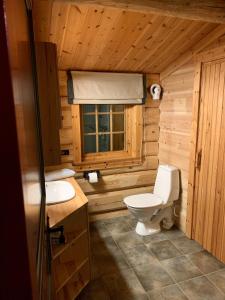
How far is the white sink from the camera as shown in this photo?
70.8 inches

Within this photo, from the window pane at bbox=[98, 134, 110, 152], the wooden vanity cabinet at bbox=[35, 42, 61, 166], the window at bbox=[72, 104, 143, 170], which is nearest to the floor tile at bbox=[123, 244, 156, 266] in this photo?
the window at bbox=[72, 104, 143, 170]

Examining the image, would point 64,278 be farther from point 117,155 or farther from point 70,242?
point 117,155

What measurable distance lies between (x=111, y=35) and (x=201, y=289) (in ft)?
7.99

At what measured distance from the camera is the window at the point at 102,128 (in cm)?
300

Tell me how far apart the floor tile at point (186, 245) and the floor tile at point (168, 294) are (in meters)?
0.56

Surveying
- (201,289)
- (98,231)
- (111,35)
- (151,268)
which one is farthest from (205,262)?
(111,35)

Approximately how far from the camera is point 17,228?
0.99ft

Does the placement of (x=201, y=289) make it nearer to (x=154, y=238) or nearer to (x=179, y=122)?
(x=154, y=238)

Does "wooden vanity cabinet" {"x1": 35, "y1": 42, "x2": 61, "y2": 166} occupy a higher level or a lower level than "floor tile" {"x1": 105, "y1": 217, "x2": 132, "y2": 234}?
higher

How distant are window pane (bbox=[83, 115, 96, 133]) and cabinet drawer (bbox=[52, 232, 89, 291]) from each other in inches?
59.5

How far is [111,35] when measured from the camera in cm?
207

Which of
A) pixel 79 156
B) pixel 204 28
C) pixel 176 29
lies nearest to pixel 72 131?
pixel 79 156

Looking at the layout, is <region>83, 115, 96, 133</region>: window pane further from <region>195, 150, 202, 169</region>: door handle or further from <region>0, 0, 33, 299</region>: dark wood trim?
<region>0, 0, 33, 299</region>: dark wood trim

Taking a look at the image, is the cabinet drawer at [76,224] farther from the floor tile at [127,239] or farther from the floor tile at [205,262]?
the floor tile at [205,262]
